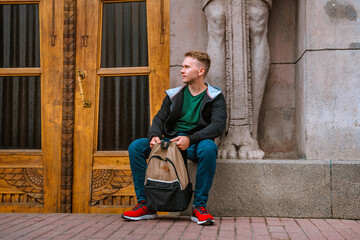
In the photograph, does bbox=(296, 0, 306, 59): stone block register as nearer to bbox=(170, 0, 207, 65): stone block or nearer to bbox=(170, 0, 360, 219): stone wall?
bbox=(170, 0, 360, 219): stone wall

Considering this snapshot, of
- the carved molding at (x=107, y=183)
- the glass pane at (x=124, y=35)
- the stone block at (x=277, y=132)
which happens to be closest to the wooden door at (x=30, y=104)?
the carved molding at (x=107, y=183)

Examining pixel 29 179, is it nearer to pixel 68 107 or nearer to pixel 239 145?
pixel 68 107

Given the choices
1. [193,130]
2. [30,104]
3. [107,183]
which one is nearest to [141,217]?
[193,130]

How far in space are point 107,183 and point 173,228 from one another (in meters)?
1.75

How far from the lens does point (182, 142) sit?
366cm

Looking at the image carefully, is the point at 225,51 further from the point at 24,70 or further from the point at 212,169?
the point at 24,70

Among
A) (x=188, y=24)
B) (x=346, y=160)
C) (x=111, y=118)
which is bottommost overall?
(x=346, y=160)

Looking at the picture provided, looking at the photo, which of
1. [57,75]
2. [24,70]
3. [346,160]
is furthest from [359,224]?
[24,70]

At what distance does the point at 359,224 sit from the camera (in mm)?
3707

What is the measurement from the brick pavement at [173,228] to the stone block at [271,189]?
0.37 feet

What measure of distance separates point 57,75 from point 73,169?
122 centimetres

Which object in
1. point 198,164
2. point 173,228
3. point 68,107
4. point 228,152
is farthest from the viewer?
point 68,107

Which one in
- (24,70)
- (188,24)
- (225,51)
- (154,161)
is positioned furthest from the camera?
(24,70)

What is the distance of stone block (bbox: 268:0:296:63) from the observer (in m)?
4.78
